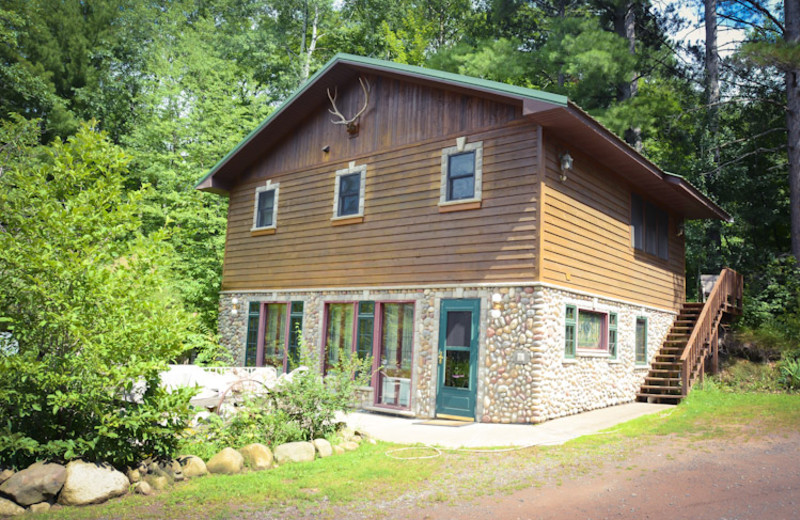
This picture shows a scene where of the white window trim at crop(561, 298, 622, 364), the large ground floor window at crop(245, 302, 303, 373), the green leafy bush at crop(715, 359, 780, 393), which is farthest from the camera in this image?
the large ground floor window at crop(245, 302, 303, 373)

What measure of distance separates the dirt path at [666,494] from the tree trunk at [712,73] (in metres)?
15.9

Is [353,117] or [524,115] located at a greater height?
[353,117]

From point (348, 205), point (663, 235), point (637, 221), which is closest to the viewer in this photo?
point (348, 205)

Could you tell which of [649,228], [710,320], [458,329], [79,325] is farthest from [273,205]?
[710,320]

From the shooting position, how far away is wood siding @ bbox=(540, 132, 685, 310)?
11.4m

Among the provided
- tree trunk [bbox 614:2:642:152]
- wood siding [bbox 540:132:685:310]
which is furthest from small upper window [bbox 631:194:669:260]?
tree trunk [bbox 614:2:642:152]

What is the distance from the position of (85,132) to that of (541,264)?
721cm

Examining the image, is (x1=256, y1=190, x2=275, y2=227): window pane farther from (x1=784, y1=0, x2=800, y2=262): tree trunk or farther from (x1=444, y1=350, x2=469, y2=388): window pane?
(x1=784, y1=0, x2=800, y2=262): tree trunk

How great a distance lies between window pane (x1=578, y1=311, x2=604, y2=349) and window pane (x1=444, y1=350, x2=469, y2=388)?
7.86 feet

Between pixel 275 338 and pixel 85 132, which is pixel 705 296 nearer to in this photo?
pixel 275 338

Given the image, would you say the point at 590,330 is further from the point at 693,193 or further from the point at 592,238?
the point at 693,193

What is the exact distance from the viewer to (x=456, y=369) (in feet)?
38.0

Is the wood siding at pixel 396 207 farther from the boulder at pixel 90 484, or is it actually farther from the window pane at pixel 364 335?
the boulder at pixel 90 484

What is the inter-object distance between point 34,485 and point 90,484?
474 mm
